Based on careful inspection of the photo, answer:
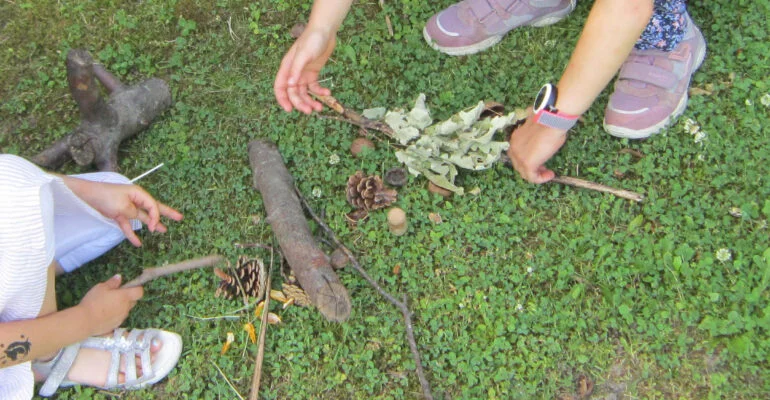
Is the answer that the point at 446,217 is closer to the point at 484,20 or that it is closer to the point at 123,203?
the point at 484,20

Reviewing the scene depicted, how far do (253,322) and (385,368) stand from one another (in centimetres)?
74

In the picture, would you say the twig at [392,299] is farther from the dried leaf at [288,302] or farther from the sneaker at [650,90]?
the sneaker at [650,90]

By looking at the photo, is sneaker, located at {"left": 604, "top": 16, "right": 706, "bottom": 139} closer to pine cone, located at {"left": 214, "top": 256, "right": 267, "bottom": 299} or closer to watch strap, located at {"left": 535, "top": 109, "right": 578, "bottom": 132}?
watch strap, located at {"left": 535, "top": 109, "right": 578, "bottom": 132}

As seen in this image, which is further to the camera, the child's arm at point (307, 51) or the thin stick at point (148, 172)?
the thin stick at point (148, 172)

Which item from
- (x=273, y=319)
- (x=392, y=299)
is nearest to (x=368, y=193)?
(x=392, y=299)

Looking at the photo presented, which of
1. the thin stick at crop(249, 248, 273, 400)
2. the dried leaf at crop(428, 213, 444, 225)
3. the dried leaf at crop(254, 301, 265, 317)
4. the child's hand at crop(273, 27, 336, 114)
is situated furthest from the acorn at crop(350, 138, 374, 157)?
the dried leaf at crop(254, 301, 265, 317)

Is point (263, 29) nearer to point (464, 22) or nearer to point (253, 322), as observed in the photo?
point (464, 22)

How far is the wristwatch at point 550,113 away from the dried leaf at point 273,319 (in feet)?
5.55

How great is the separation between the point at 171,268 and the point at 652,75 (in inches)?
Answer: 111

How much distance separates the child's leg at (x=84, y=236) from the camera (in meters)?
3.14

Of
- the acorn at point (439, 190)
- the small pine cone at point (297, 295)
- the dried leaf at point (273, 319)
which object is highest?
the acorn at point (439, 190)

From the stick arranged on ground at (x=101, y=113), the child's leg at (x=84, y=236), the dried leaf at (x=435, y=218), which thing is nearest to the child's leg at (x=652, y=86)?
the dried leaf at (x=435, y=218)

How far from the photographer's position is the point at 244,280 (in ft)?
10.8

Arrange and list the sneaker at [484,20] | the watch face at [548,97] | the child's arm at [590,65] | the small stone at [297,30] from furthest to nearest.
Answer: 1. the small stone at [297,30]
2. the sneaker at [484,20]
3. the watch face at [548,97]
4. the child's arm at [590,65]
